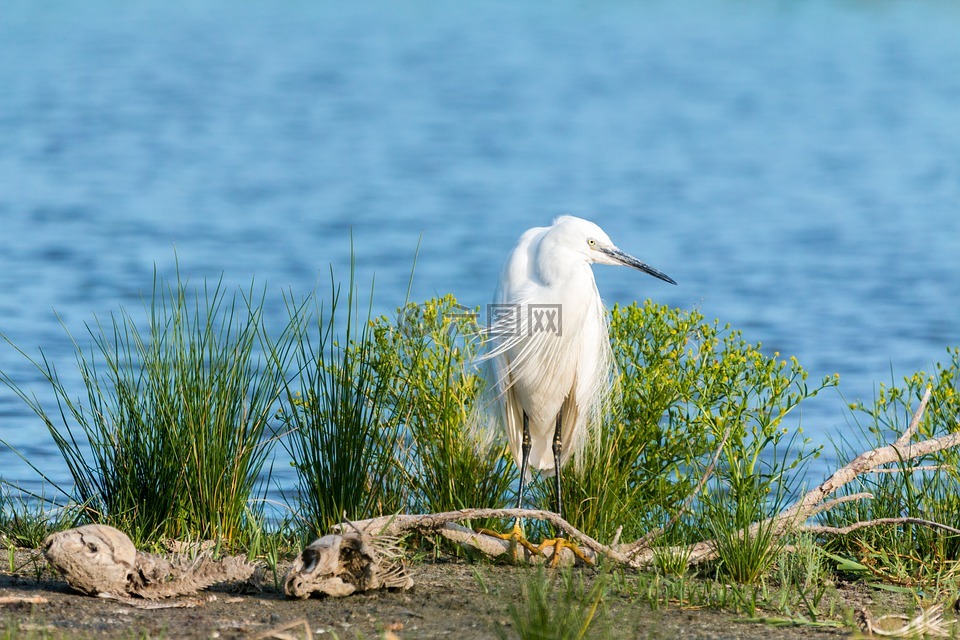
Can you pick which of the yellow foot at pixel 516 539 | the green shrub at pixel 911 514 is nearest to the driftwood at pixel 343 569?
the yellow foot at pixel 516 539

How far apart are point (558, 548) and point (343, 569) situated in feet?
2.84

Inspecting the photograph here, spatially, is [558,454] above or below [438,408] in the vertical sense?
below

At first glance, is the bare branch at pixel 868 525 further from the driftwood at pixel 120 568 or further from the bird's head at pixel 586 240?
the driftwood at pixel 120 568

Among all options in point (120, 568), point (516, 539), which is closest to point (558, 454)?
point (516, 539)

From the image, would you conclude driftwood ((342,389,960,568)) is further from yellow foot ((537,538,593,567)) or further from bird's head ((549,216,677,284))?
bird's head ((549,216,677,284))

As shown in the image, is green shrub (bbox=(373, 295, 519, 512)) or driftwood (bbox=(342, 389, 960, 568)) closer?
driftwood (bbox=(342, 389, 960, 568))

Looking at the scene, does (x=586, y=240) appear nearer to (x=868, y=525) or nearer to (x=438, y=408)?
(x=438, y=408)

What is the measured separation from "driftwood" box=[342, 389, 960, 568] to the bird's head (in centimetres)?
91

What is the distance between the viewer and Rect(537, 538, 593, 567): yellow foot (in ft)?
14.5

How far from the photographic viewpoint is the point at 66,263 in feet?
40.5

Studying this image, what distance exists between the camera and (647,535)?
4289mm

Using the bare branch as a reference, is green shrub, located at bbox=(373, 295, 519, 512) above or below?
above

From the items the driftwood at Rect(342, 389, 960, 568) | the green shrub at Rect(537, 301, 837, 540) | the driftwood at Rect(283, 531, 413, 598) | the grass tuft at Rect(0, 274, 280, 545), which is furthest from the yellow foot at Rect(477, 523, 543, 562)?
the grass tuft at Rect(0, 274, 280, 545)

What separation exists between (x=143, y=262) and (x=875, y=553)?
9.14 metres
